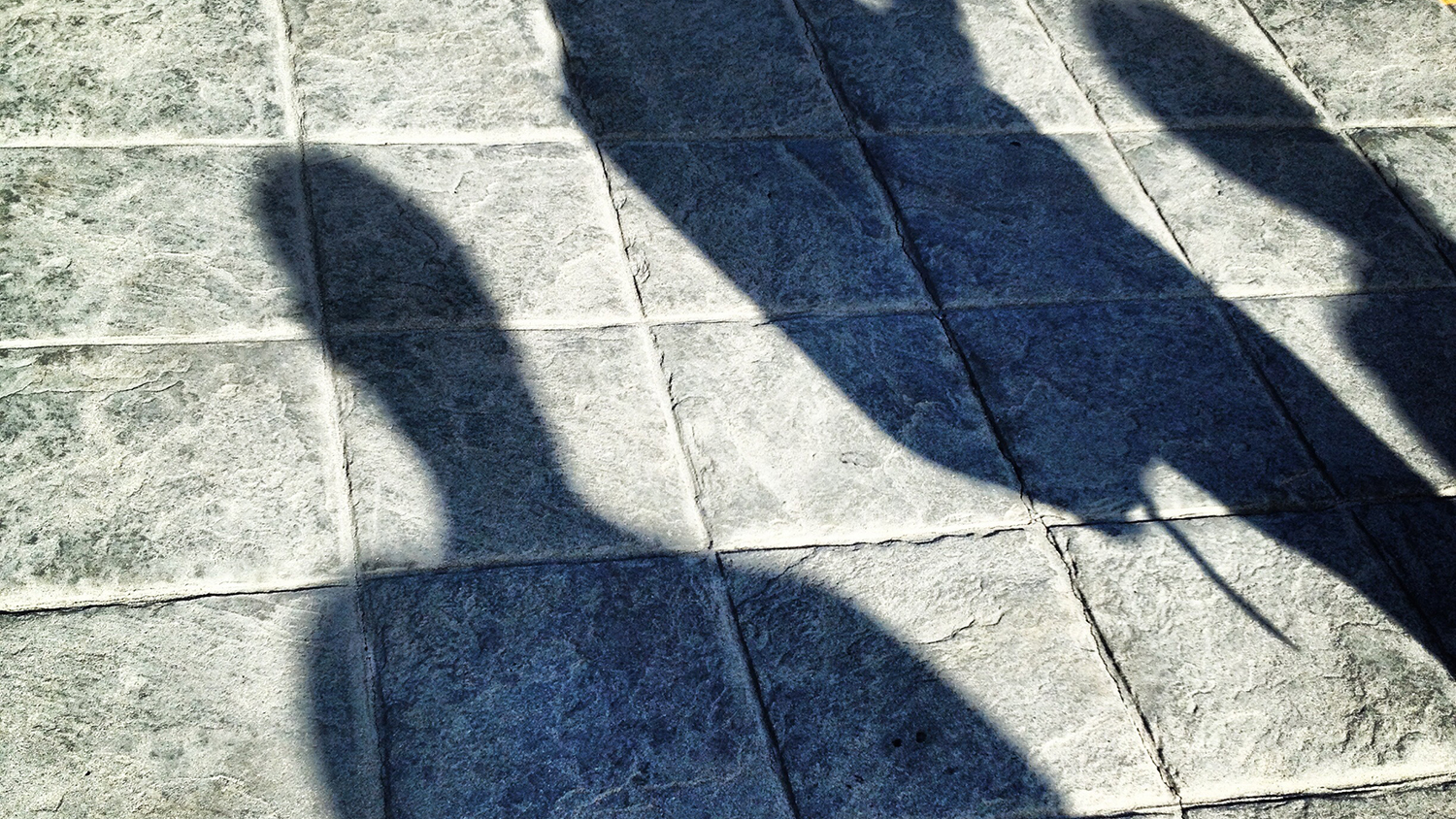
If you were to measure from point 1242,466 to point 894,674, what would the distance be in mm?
1130

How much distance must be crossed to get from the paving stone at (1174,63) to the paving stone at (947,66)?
0.35 feet

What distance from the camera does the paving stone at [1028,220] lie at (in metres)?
3.72

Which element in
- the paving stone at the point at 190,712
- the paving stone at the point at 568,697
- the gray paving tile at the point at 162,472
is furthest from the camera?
the gray paving tile at the point at 162,472

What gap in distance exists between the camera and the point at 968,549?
3.06 meters

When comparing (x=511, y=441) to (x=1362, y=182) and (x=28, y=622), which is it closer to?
(x=28, y=622)

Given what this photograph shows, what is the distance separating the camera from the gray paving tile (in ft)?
9.00

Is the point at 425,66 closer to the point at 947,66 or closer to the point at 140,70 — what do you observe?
the point at 140,70

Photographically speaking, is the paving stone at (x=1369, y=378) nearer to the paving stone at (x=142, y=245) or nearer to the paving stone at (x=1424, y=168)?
the paving stone at (x=1424, y=168)

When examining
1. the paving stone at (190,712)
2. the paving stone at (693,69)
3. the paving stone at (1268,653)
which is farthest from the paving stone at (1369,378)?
the paving stone at (190,712)

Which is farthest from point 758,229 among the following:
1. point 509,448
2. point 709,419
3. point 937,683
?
point 937,683

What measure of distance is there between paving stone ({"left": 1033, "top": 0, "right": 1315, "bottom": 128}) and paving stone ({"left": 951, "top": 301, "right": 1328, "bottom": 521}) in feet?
3.13

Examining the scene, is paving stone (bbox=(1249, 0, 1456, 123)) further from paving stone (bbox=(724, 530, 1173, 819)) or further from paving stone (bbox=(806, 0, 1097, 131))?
paving stone (bbox=(724, 530, 1173, 819))

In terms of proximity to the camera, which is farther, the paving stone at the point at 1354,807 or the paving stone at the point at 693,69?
the paving stone at the point at 693,69

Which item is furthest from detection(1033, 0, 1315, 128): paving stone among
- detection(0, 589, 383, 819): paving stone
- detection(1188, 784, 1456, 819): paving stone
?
detection(0, 589, 383, 819): paving stone
